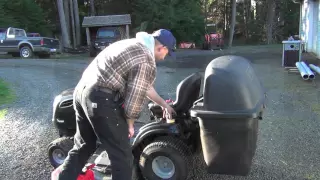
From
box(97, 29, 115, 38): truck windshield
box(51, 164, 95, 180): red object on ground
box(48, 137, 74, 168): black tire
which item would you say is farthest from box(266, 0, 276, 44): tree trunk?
box(51, 164, 95, 180): red object on ground

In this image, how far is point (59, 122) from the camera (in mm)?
4367

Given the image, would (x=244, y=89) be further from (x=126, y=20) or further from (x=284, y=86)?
(x=126, y=20)

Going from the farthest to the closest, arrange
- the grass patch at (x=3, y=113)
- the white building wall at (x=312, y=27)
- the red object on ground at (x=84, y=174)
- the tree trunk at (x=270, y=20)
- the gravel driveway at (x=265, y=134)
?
the tree trunk at (x=270, y=20)
the white building wall at (x=312, y=27)
the grass patch at (x=3, y=113)
the gravel driveway at (x=265, y=134)
the red object on ground at (x=84, y=174)

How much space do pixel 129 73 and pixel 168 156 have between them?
1168 millimetres

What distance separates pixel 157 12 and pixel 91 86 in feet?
87.2

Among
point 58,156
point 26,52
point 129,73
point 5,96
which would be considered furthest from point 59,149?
point 26,52

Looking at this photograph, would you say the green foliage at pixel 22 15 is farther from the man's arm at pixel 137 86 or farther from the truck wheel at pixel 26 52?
the man's arm at pixel 137 86

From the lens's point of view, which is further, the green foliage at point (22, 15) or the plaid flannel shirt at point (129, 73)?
the green foliage at point (22, 15)

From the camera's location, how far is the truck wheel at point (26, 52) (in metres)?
20.5

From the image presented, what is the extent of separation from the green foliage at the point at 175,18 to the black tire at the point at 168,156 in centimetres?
2541

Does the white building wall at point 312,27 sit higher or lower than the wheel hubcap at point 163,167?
higher

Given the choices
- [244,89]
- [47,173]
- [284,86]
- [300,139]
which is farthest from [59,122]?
[284,86]

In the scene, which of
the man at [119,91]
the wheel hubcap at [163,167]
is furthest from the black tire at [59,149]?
the man at [119,91]

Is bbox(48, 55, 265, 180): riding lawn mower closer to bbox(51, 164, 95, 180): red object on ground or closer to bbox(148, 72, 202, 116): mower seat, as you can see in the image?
bbox(148, 72, 202, 116): mower seat
